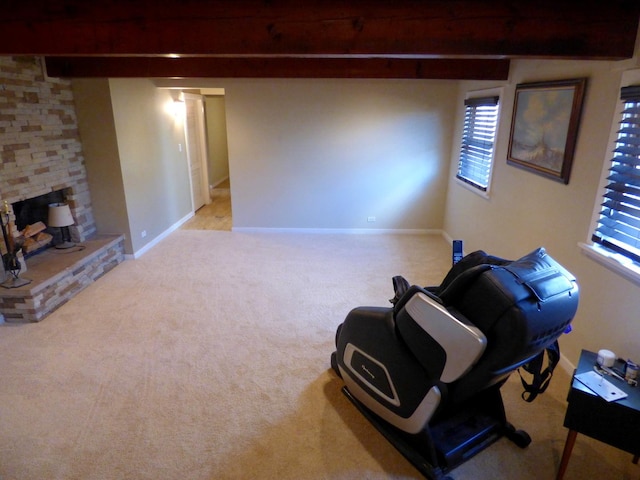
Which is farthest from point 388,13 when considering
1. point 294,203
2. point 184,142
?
point 184,142

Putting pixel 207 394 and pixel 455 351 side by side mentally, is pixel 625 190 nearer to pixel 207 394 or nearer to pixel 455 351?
pixel 455 351

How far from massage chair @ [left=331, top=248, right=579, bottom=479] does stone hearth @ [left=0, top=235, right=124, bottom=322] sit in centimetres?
269

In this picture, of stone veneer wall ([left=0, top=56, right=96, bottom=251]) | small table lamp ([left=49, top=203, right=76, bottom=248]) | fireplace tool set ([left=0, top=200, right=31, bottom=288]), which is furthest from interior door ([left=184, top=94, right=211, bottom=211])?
fireplace tool set ([left=0, top=200, right=31, bottom=288])

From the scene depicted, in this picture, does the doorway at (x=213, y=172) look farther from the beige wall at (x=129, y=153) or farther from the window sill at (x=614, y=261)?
the window sill at (x=614, y=261)

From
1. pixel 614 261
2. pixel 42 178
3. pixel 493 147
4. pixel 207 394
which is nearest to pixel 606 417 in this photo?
pixel 614 261

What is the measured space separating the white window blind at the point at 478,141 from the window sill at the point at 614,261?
1.83 m

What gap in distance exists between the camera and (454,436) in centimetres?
210

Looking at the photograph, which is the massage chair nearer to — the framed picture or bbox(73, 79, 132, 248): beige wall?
the framed picture

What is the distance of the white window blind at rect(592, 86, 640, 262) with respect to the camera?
7.26 ft

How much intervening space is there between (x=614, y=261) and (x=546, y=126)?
4.23ft

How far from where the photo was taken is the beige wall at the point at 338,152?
17.6 ft

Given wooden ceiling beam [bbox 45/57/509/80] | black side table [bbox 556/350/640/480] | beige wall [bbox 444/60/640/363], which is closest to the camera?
black side table [bbox 556/350/640/480]

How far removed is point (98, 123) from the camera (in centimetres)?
435

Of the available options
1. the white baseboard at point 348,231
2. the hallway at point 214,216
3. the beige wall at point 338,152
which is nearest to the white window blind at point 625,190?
the beige wall at point 338,152
